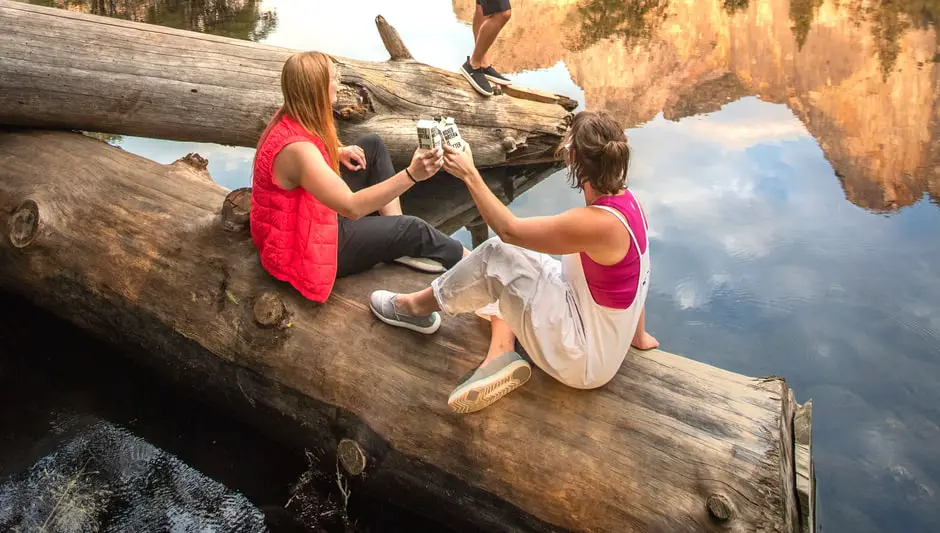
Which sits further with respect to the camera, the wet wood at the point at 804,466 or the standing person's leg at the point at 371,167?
the standing person's leg at the point at 371,167

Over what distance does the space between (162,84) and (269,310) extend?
2.20 m

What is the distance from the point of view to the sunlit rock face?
20.4 feet

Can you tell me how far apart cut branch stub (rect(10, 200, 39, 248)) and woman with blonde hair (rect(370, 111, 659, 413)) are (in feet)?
7.84

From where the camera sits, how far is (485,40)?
5273mm

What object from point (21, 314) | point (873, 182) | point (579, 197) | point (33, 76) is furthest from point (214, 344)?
point (873, 182)

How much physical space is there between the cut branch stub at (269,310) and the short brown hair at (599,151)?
1429 mm

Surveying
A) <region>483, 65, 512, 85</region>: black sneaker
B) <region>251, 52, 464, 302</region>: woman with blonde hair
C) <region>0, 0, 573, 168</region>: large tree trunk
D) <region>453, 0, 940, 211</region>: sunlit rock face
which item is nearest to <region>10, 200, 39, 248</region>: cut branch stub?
<region>0, 0, 573, 168</region>: large tree trunk

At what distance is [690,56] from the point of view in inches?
373

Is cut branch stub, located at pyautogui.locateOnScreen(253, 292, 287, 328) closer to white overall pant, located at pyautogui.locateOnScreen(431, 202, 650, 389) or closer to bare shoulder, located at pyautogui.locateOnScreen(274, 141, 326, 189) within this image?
bare shoulder, located at pyautogui.locateOnScreen(274, 141, 326, 189)

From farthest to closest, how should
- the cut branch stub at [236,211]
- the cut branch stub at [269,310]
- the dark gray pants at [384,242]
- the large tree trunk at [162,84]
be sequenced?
the large tree trunk at [162,84] < the cut branch stub at [236,211] < the dark gray pants at [384,242] < the cut branch stub at [269,310]

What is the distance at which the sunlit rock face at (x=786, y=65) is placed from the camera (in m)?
6.22

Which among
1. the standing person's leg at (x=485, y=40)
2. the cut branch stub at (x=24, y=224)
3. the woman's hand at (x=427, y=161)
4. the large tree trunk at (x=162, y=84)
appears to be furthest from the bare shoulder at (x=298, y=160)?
the standing person's leg at (x=485, y=40)

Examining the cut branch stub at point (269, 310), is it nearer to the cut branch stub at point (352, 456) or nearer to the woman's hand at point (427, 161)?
the cut branch stub at point (352, 456)

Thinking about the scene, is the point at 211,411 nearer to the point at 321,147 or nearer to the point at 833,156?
the point at 321,147
